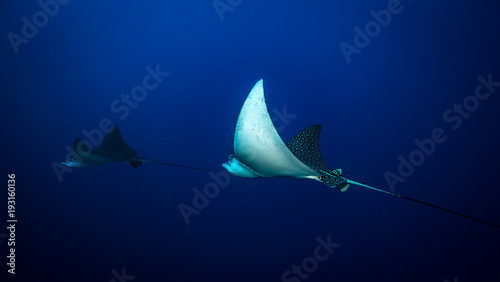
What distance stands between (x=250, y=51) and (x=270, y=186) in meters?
1.51

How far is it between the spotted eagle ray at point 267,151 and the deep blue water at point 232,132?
656mm

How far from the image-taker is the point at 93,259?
356cm

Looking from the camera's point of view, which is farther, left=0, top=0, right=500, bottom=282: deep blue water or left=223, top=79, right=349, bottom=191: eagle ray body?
left=0, top=0, right=500, bottom=282: deep blue water

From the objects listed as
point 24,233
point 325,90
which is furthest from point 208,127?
point 24,233

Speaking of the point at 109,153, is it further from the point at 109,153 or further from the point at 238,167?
the point at 238,167

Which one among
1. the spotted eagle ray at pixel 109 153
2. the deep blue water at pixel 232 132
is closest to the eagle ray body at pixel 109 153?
the spotted eagle ray at pixel 109 153

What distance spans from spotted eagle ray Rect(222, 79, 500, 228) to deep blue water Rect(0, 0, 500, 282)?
656 mm

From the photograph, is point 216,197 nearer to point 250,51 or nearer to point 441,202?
point 250,51

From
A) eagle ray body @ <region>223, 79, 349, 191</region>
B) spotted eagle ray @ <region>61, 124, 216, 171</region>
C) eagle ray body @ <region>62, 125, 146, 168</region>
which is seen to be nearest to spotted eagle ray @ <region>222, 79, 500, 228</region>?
eagle ray body @ <region>223, 79, 349, 191</region>

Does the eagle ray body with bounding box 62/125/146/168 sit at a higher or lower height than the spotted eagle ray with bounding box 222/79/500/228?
higher

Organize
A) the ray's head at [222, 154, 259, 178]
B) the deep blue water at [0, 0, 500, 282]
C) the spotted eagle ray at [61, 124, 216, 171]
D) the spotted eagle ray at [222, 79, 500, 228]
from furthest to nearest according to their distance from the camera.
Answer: the deep blue water at [0, 0, 500, 282]
the spotted eagle ray at [61, 124, 216, 171]
the ray's head at [222, 154, 259, 178]
the spotted eagle ray at [222, 79, 500, 228]

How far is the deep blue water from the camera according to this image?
2592 mm

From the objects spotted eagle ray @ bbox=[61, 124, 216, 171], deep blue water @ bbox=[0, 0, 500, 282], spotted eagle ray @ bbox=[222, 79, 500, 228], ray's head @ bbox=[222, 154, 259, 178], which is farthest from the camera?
deep blue water @ bbox=[0, 0, 500, 282]

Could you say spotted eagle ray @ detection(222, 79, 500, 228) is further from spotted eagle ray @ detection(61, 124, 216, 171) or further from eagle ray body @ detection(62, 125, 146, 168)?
eagle ray body @ detection(62, 125, 146, 168)
